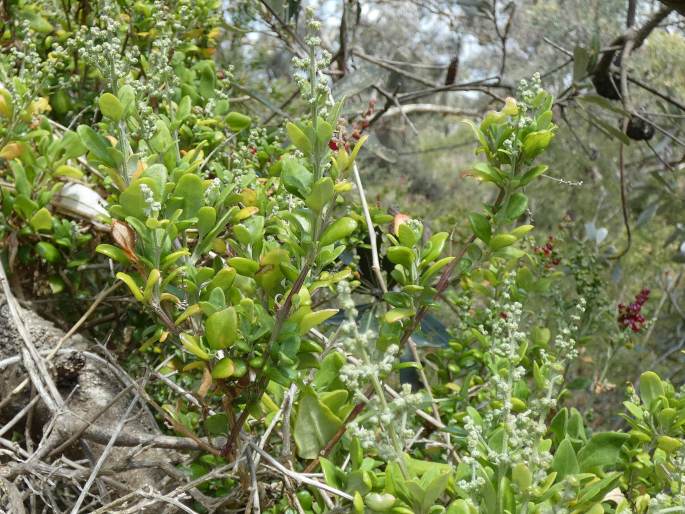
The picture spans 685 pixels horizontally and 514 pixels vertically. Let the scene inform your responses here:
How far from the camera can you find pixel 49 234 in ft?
4.75

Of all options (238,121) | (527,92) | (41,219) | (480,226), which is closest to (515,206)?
(480,226)

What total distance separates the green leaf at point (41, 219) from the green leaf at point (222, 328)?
1.97 ft

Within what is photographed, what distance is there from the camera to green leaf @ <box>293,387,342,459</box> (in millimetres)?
959

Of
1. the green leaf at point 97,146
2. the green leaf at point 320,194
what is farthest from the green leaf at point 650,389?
the green leaf at point 97,146

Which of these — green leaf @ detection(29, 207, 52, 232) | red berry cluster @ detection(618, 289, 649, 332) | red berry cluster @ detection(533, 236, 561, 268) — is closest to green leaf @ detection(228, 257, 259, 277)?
green leaf @ detection(29, 207, 52, 232)

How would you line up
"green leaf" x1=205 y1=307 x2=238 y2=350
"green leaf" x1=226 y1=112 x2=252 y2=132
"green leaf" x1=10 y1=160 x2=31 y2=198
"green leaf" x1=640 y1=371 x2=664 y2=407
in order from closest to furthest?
1. "green leaf" x1=205 y1=307 x2=238 y2=350
2. "green leaf" x1=640 y1=371 x2=664 y2=407
3. "green leaf" x1=10 y1=160 x2=31 y2=198
4. "green leaf" x1=226 y1=112 x2=252 y2=132

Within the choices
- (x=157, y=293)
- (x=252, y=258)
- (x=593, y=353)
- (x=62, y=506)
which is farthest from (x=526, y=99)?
(x=593, y=353)

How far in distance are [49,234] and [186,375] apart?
1.29 ft

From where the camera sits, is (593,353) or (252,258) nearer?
(252,258)

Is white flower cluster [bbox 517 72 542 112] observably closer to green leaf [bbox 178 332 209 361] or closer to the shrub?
the shrub

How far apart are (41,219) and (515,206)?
0.82m

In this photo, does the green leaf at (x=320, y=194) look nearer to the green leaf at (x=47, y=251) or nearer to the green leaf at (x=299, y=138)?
the green leaf at (x=299, y=138)

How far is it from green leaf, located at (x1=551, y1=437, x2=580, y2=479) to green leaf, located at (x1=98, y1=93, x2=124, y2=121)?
671mm

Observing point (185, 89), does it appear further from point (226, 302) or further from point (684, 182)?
point (684, 182)
